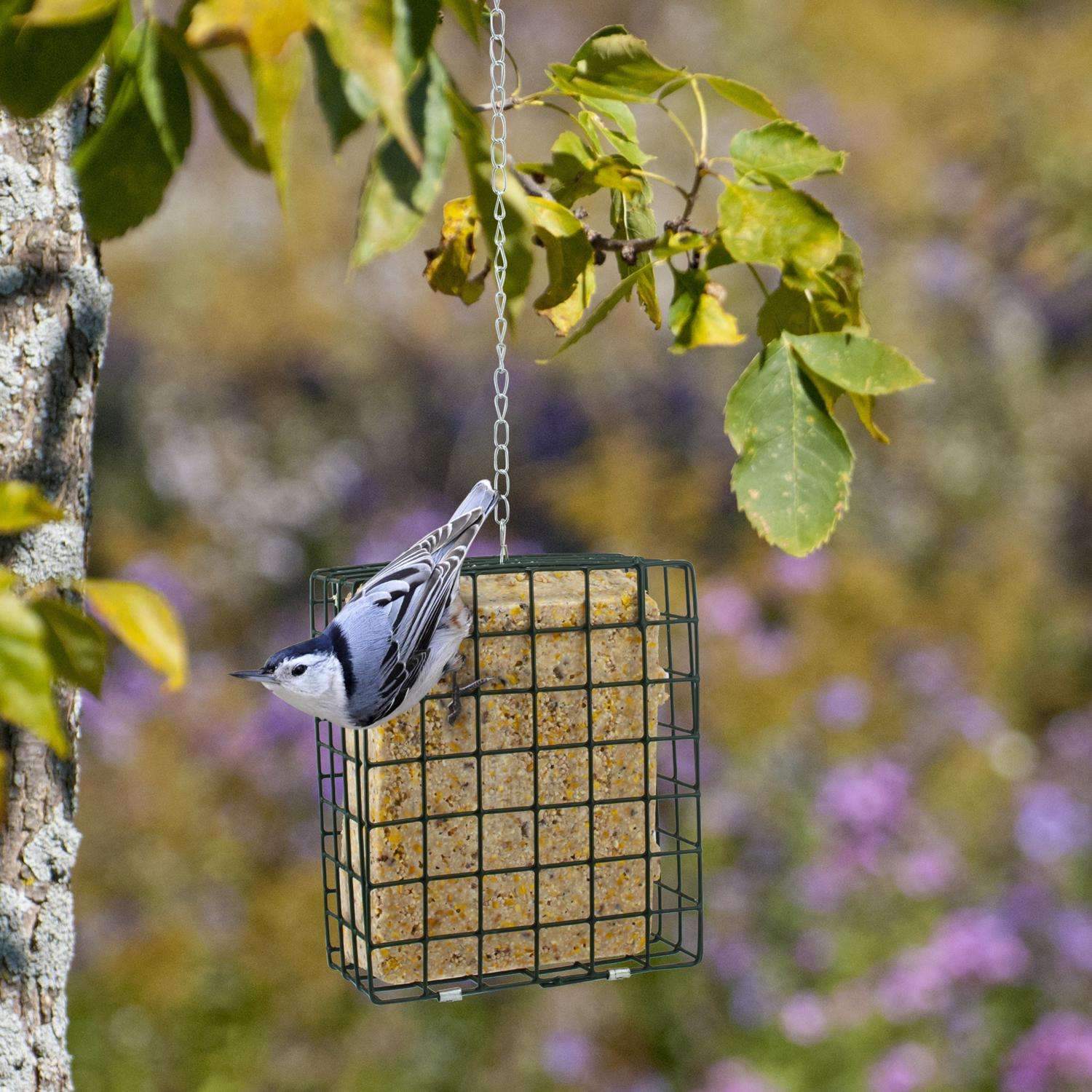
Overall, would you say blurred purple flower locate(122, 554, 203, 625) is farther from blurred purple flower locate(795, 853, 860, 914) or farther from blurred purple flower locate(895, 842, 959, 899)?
blurred purple flower locate(895, 842, 959, 899)

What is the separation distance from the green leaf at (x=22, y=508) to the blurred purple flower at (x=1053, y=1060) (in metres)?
3.47

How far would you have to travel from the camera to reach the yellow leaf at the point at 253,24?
0.77 meters

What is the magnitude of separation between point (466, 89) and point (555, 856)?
512cm

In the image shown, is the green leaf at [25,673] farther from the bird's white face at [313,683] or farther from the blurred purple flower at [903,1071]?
the blurred purple flower at [903,1071]

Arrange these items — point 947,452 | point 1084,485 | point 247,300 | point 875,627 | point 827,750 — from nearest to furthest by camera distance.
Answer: point 827,750 < point 875,627 < point 247,300 < point 947,452 < point 1084,485

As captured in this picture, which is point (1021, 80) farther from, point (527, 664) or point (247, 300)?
point (527, 664)

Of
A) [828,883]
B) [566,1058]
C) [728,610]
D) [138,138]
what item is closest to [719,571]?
[728,610]

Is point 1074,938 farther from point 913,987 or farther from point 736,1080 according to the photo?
point 736,1080

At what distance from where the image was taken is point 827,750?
14.4 ft

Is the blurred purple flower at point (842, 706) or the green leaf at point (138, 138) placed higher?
the green leaf at point (138, 138)

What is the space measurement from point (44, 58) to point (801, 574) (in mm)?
4387

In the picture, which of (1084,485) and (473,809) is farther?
(1084,485)

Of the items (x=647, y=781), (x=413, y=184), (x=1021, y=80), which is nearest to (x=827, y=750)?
(x=647, y=781)

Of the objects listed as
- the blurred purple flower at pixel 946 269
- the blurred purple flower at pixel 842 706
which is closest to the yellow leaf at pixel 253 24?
the blurred purple flower at pixel 842 706
